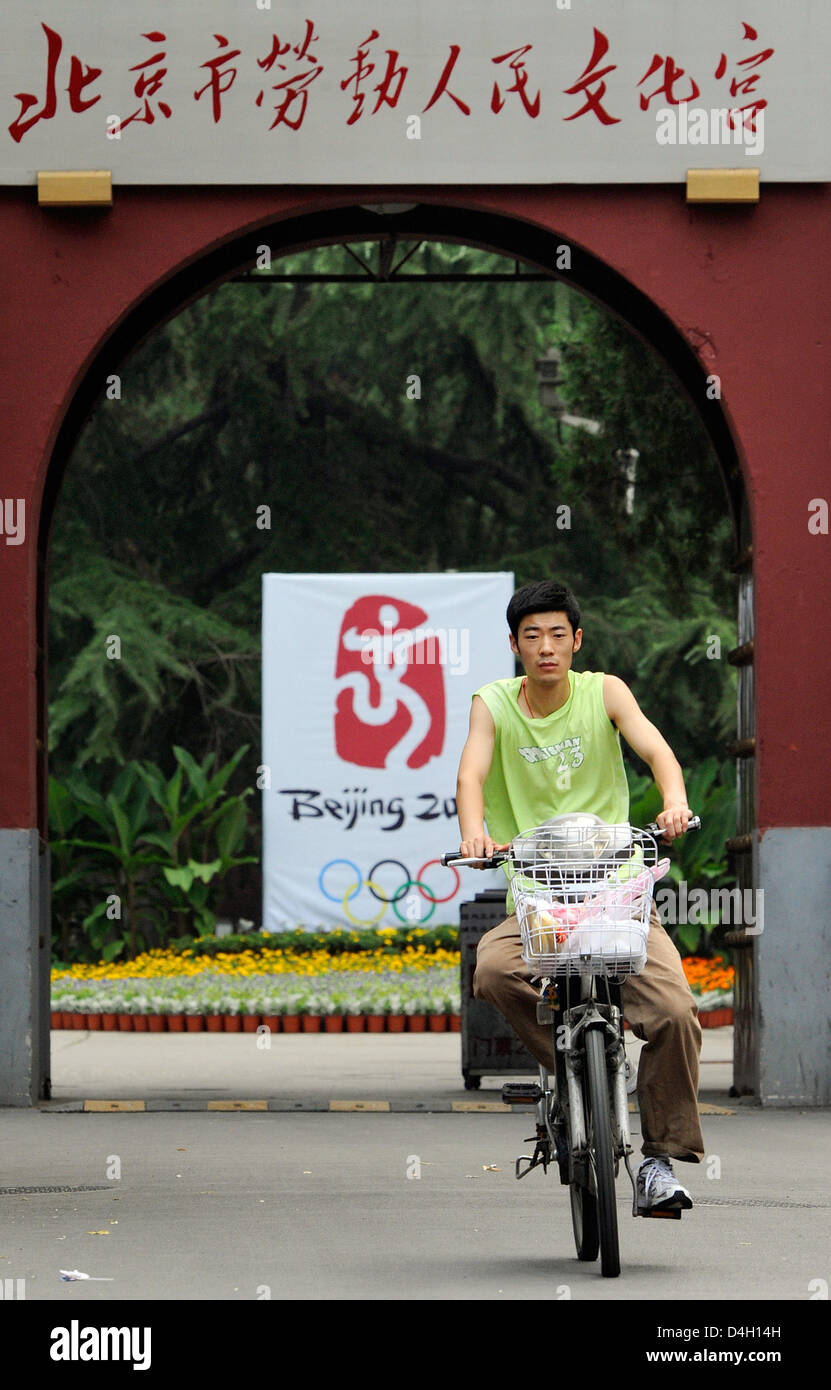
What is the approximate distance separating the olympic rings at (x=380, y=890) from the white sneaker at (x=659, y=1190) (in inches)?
584


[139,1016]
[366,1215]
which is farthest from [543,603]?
[139,1016]

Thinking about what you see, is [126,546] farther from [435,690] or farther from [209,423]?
[435,690]

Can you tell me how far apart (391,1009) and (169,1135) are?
8.55m

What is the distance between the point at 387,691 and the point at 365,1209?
45.1 feet

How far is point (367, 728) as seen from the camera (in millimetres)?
21062

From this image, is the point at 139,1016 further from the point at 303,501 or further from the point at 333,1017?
the point at 303,501

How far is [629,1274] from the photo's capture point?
20.2 ft

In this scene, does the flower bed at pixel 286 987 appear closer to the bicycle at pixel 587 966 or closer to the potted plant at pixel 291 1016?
the potted plant at pixel 291 1016

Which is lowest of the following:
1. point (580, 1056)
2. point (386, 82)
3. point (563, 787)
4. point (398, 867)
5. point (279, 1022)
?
point (279, 1022)

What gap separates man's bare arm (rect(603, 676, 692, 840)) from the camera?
5992 millimetres

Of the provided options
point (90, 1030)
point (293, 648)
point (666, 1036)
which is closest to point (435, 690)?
point (293, 648)

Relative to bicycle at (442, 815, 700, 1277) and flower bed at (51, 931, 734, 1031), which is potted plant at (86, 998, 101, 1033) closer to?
flower bed at (51, 931, 734, 1031)

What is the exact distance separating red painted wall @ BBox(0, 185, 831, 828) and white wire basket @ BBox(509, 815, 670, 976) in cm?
522
